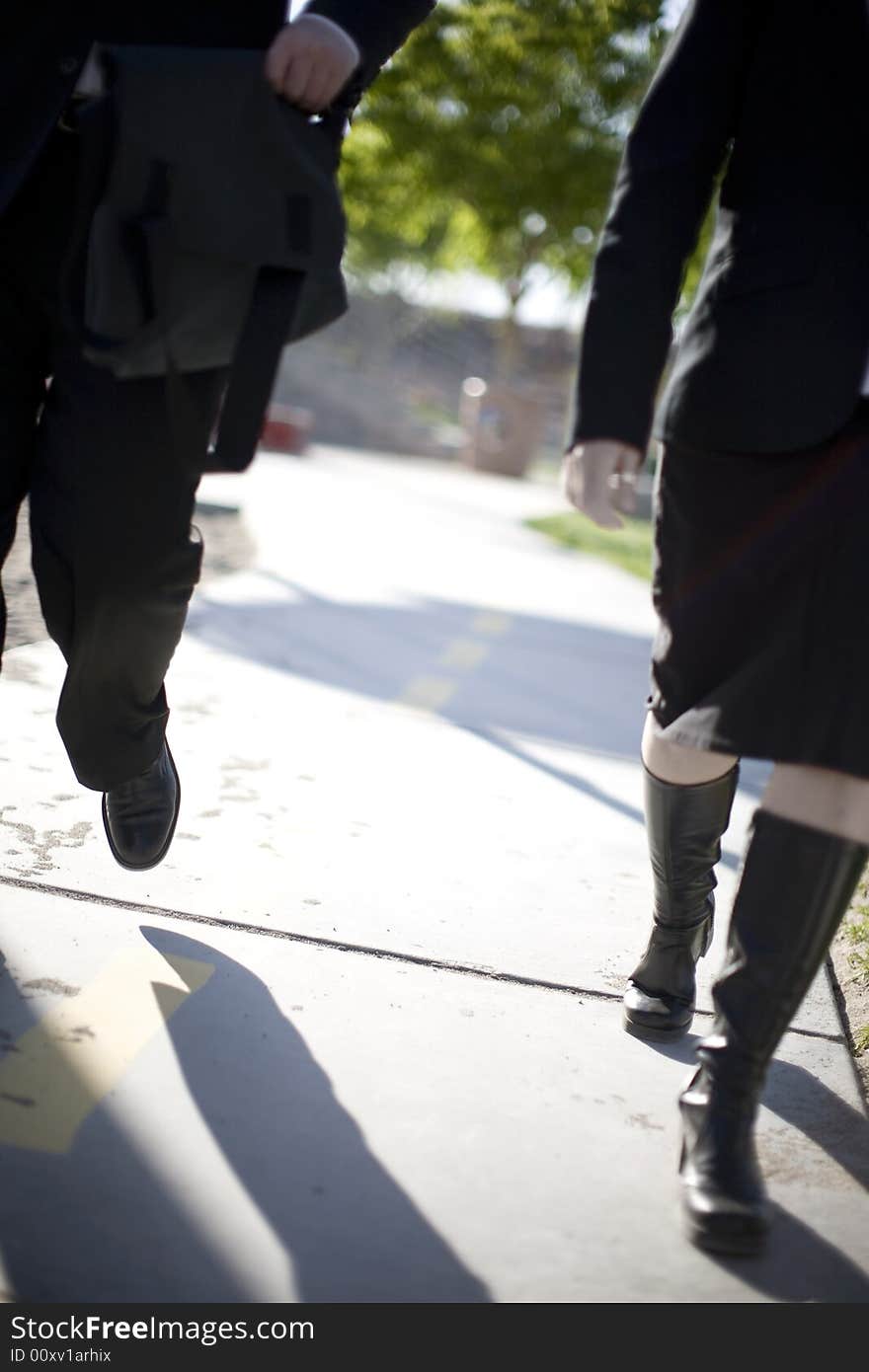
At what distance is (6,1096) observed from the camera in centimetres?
179

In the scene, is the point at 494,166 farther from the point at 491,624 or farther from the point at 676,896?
the point at 676,896

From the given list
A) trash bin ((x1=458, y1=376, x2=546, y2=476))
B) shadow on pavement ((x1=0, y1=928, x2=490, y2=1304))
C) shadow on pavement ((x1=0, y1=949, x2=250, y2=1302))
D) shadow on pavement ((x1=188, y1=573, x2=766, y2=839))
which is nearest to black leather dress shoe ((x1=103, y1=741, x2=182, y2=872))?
shadow on pavement ((x1=0, y1=928, x2=490, y2=1304))

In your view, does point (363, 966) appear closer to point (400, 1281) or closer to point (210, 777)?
point (400, 1281)

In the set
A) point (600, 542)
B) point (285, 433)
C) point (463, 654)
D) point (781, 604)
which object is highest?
point (781, 604)

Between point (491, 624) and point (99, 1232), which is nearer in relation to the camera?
point (99, 1232)

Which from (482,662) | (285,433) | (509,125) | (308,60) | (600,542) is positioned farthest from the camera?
(509,125)

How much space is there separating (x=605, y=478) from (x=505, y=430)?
67.1 feet

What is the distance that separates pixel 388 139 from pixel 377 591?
7.18 meters

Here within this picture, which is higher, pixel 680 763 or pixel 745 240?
pixel 745 240

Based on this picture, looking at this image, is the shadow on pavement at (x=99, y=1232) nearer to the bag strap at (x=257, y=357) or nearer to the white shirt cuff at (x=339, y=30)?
the bag strap at (x=257, y=357)

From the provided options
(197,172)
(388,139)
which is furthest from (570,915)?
(388,139)

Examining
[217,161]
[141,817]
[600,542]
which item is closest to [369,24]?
[217,161]

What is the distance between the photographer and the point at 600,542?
463 inches

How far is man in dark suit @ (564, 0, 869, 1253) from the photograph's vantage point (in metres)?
1.67
